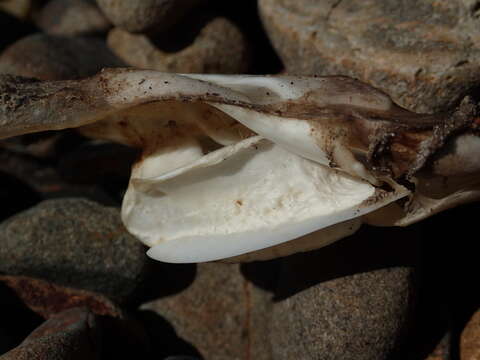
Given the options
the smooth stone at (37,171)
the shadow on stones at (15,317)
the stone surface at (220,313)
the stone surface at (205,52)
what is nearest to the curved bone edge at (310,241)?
the stone surface at (220,313)

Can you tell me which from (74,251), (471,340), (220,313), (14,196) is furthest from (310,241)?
(14,196)

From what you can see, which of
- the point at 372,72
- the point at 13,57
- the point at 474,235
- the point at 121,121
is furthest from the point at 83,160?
the point at 474,235

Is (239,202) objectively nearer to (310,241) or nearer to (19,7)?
(310,241)

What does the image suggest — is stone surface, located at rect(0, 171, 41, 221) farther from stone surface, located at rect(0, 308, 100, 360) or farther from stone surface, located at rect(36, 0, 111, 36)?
stone surface, located at rect(36, 0, 111, 36)

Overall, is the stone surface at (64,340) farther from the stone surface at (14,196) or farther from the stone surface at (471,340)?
the stone surface at (471,340)

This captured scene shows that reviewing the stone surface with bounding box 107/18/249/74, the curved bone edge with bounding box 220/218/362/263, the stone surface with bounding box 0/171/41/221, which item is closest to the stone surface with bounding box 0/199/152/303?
the stone surface with bounding box 0/171/41/221
